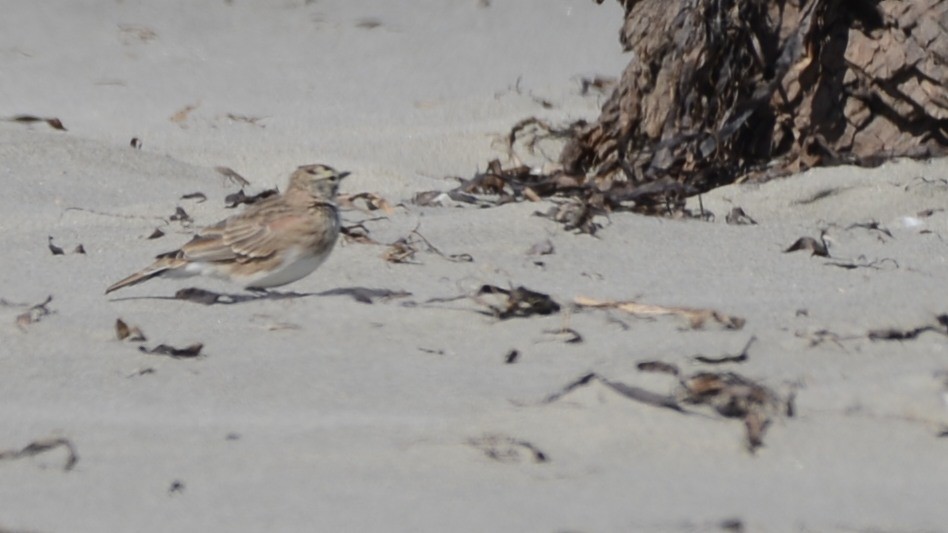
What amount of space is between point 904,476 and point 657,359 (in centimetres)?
112

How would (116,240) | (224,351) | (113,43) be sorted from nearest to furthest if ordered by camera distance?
1. (224,351)
2. (116,240)
3. (113,43)

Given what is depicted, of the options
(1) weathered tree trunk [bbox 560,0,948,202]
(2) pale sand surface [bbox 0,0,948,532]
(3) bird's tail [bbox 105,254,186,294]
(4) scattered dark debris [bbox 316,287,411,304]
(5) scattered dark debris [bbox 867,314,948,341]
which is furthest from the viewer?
(1) weathered tree trunk [bbox 560,0,948,202]

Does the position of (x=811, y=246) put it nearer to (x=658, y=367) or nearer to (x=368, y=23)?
(x=658, y=367)

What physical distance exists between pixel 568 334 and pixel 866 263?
5.69ft

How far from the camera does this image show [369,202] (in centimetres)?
800

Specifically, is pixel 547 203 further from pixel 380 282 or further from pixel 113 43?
pixel 113 43

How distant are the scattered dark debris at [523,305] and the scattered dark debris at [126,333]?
117 centimetres

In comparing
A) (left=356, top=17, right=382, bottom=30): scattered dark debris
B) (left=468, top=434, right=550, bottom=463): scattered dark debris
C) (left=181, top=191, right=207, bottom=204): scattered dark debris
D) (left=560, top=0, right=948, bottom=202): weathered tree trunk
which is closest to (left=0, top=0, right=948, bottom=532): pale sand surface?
(left=468, top=434, right=550, bottom=463): scattered dark debris

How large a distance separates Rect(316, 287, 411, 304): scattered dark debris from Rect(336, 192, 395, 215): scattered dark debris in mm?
1270

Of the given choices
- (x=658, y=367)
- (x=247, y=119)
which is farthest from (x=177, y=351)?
(x=247, y=119)

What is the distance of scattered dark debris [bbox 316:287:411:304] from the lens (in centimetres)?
629

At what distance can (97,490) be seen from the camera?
13.6ft

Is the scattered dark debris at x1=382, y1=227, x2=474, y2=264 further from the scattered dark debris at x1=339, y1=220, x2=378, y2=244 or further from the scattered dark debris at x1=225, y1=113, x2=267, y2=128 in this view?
the scattered dark debris at x1=225, y1=113, x2=267, y2=128

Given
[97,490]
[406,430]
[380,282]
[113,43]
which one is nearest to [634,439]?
[406,430]
